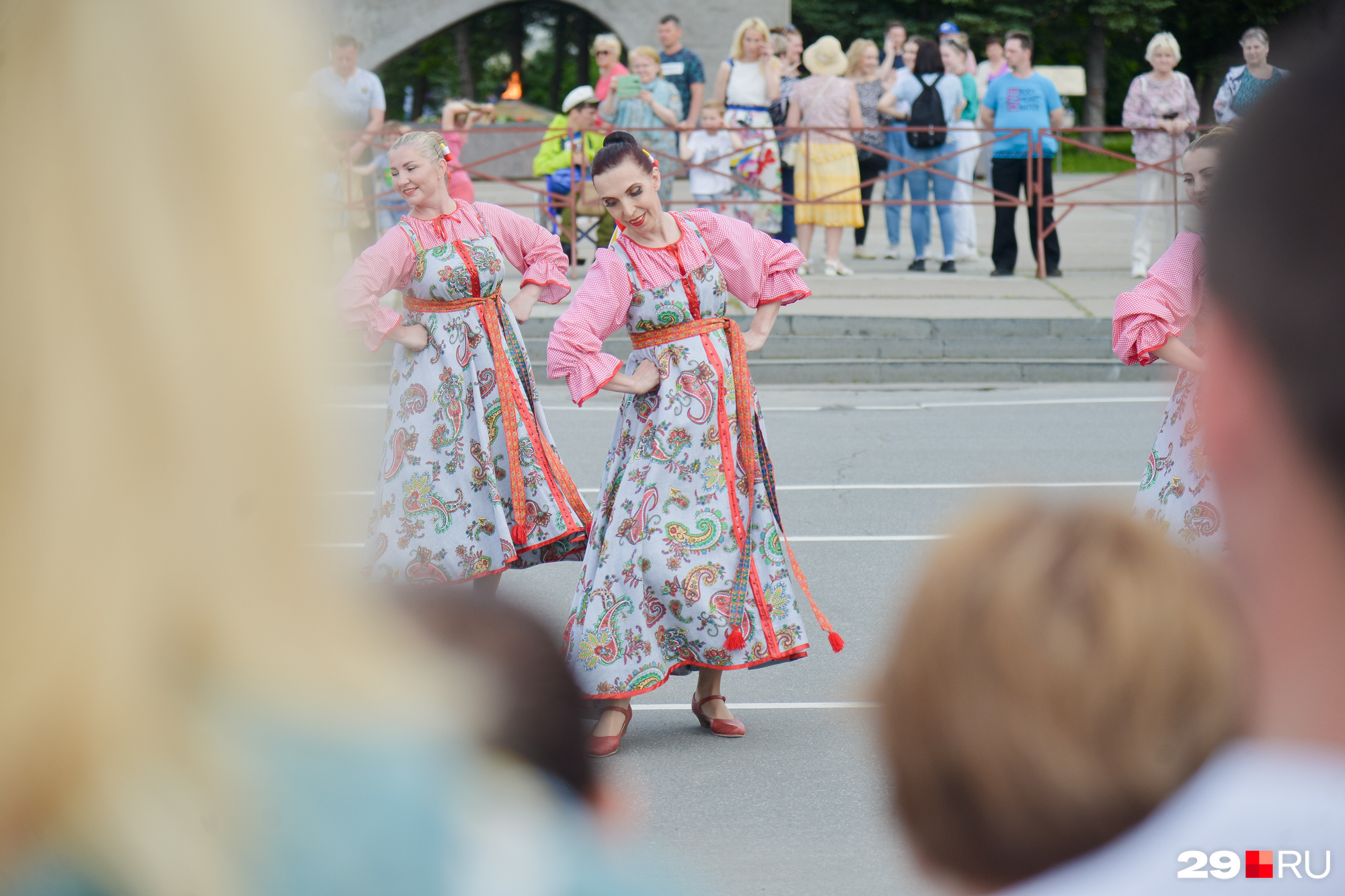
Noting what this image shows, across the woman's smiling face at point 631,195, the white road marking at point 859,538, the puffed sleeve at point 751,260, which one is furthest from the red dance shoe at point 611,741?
the white road marking at point 859,538

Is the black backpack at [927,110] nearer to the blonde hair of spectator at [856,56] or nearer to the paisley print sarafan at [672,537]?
the blonde hair of spectator at [856,56]

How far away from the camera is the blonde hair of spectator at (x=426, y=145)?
6.11 m

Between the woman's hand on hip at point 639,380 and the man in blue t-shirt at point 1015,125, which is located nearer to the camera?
the woman's hand on hip at point 639,380

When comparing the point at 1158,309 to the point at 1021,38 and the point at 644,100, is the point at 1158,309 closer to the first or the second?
the point at 1021,38

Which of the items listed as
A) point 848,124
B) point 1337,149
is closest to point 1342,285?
point 1337,149

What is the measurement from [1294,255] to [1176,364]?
13.5ft

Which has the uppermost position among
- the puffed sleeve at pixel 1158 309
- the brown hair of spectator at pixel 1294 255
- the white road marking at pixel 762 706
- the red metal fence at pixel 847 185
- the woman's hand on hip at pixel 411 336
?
the brown hair of spectator at pixel 1294 255

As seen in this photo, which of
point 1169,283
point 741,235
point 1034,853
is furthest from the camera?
point 741,235

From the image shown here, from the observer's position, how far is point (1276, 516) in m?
1.00

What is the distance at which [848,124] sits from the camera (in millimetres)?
14820

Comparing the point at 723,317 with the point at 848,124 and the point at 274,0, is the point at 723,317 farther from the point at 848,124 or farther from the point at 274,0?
the point at 848,124

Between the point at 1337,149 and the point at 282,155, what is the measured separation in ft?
2.05

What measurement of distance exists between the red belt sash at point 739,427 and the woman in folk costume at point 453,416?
1.18m

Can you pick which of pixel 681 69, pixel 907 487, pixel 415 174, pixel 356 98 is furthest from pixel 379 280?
pixel 681 69
